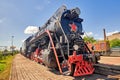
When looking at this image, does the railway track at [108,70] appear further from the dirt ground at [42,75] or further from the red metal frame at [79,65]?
the red metal frame at [79,65]

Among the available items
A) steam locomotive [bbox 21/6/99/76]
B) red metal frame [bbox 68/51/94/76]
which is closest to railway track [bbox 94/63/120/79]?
steam locomotive [bbox 21/6/99/76]

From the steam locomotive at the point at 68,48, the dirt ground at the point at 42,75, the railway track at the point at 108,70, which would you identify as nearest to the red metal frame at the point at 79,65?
the steam locomotive at the point at 68,48

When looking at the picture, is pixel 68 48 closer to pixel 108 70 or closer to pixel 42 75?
pixel 42 75

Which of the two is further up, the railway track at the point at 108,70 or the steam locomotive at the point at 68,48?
the steam locomotive at the point at 68,48

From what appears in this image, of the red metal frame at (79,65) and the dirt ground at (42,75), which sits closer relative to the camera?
the red metal frame at (79,65)

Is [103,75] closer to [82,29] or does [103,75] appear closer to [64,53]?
[64,53]

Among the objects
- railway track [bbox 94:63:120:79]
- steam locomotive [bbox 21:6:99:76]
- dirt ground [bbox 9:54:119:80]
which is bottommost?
dirt ground [bbox 9:54:119:80]

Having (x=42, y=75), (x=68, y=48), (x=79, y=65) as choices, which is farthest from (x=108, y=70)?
(x=42, y=75)

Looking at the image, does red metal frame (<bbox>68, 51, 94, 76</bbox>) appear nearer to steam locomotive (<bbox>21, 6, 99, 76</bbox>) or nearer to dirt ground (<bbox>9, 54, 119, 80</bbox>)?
steam locomotive (<bbox>21, 6, 99, 76</bbox>)

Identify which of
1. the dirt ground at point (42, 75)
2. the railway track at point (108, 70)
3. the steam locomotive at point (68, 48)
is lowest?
the dirt ground at point (42, 75)

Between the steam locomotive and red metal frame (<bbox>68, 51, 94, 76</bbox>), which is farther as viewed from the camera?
the steam locomotive

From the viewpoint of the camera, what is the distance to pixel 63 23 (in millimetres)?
10633

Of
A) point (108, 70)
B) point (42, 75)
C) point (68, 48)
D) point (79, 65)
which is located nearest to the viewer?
point (79, 65)

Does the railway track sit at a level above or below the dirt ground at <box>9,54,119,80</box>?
above
